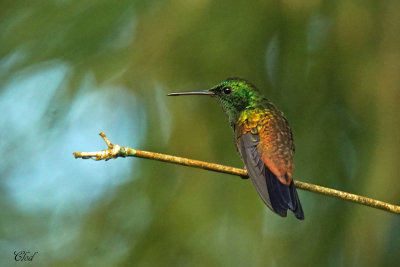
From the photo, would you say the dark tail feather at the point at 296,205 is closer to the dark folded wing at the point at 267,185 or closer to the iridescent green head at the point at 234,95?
the dark folded wing at the point at 267,185

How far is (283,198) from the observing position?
7.34 ft

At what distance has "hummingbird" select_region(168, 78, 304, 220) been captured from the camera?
7.42ft

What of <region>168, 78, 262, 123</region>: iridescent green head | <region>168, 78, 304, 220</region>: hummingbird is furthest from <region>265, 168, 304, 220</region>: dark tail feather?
<region>168, 78, 262, 123</region>: iridescent green head

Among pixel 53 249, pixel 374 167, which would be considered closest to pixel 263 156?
pixel 374 167

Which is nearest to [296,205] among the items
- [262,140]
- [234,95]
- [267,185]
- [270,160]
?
[267,185]

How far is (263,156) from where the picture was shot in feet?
8.63

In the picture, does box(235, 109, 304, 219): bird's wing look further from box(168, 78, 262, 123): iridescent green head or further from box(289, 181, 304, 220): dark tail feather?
box(168, 78, 262, 123): iridescent green head

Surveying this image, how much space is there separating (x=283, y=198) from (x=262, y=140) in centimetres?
56

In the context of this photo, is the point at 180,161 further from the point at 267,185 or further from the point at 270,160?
the point at 270,160

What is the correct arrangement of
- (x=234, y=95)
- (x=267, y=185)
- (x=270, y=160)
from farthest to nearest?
1. (x=234, y=95)
2. (x=270, y=160)
3. (x=267, y=185)

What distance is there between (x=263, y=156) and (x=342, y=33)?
106 cm

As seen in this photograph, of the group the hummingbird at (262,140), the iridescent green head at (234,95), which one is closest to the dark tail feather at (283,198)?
the hummingbird at (262,140)

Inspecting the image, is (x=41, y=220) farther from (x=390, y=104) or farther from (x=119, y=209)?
(x=390, y=104)

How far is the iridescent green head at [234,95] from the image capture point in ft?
10.4
